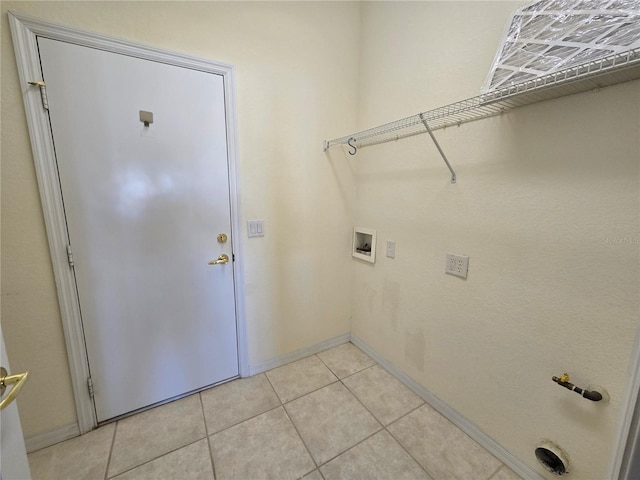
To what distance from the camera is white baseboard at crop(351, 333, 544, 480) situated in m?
1.28

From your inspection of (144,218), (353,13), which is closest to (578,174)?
(353,13)

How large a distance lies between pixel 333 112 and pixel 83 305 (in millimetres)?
2046

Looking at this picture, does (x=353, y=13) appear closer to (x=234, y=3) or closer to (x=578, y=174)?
(x=234, y=3)

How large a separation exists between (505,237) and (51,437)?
104 inches

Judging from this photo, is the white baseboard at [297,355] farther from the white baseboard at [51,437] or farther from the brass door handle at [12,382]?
the brass door handle at [12,382]

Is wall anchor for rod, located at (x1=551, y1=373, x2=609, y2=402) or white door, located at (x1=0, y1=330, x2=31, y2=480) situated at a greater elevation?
white door, located at (x1=0, y1=330, x2=31, y2=480)

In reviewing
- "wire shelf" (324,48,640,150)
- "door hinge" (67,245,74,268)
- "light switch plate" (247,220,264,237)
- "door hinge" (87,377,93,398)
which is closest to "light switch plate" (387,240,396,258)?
"wire shelf" (324,48,640,150)

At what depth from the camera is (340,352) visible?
230 centimetres

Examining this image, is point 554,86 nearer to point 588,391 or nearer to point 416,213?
point 416,213

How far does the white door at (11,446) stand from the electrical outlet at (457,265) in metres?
1.74

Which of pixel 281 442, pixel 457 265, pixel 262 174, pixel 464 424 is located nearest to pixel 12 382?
pixel 281 442

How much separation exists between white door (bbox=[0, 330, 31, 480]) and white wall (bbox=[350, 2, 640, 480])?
177 centimetres

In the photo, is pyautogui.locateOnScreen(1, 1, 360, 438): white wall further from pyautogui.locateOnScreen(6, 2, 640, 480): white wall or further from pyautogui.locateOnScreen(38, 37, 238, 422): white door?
pyautogui.locateOnScreen(38, 37, 238, 422): white door

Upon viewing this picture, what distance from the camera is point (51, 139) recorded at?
124cm
